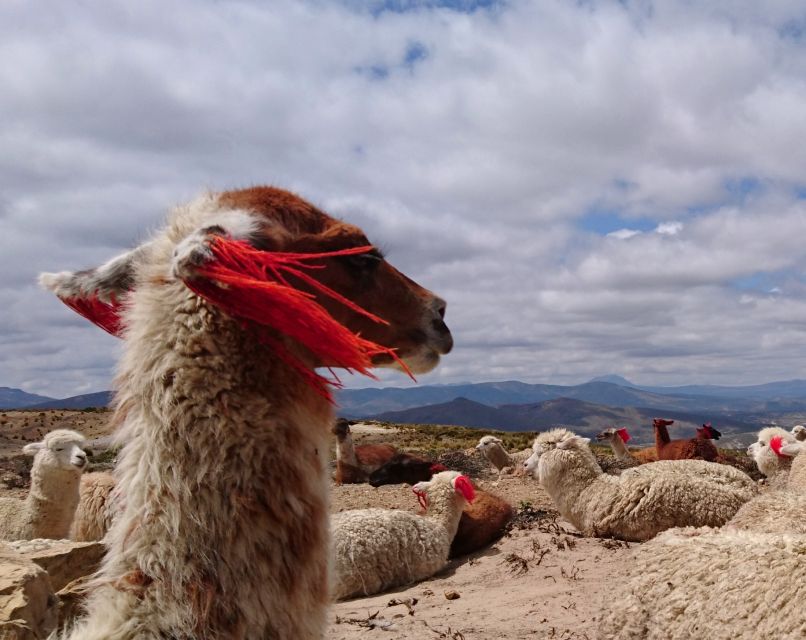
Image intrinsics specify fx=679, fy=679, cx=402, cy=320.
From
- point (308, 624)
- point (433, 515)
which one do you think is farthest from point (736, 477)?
point (308, 624)

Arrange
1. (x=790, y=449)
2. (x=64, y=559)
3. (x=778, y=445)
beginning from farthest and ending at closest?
(x=778, y=445) → (x=790, y=449) → (x=64, y=559)

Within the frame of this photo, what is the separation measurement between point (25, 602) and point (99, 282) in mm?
1181

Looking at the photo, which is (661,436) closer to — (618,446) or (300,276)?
(618,446)

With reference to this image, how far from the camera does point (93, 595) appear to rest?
2029 millimetres

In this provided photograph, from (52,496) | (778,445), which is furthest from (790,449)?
(52,496)

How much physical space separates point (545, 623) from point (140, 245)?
4475mm

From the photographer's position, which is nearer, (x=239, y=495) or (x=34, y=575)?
(x=239, y=495)

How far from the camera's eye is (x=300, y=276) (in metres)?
2.27

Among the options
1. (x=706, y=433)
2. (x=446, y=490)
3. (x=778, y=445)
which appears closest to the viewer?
(x=446, y=490)

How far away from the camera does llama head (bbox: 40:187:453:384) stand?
2275 millimetres

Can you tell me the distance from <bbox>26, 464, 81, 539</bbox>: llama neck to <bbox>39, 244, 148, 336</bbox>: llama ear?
6.23m

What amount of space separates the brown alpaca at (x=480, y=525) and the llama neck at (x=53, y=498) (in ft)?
15.5

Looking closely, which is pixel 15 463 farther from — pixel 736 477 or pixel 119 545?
pixel 119 545

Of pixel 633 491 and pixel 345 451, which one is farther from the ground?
pixel 633 491
